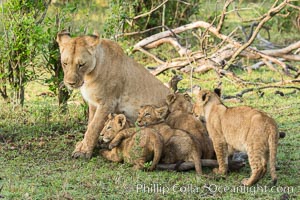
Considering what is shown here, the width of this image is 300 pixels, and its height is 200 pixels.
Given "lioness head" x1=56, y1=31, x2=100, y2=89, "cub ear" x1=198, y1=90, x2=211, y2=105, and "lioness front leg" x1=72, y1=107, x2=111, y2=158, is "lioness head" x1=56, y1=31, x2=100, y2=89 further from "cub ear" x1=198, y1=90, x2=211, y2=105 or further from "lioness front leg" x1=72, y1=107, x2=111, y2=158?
"cub ear" x1=198, y1=90, x2=211, y2=105

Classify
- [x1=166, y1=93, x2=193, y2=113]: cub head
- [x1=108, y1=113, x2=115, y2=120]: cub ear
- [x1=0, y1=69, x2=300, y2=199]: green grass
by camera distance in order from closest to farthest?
[x1=0, y1=69, x2=300, y2=199]: green grass → [x1=108, y1=113, x2=115, y2=120]: cub ear → [x1=166, y1=93, x2=193, y2=113]: cub head

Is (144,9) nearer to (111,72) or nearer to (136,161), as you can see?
(111,72)

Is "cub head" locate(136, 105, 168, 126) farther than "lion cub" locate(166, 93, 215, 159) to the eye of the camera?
Yes

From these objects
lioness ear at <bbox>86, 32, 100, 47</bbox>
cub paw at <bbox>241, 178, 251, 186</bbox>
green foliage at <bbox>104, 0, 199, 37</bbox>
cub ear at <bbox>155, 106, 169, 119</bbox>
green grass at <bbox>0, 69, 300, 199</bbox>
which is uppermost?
lioness ear at <bbox>86, 32, 100, 47</bbox>

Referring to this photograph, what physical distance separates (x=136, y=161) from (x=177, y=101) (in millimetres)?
1056

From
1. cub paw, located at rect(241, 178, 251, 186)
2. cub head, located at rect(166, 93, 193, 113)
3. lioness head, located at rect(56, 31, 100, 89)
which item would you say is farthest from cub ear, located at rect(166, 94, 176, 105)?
cub paw, located at rect(241, 178, 251, 186)

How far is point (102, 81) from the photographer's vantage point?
7.39 m

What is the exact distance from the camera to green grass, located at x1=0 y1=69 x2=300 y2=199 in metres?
A: 6.00

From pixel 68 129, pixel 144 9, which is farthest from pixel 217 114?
pixel 144 9

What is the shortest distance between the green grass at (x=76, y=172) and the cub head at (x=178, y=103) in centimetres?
86

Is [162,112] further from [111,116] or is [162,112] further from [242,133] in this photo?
[242,133]

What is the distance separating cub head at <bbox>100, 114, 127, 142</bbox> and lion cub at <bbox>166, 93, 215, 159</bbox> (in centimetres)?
47

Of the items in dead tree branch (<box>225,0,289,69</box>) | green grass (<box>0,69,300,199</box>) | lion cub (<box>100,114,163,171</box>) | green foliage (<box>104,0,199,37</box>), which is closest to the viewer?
green grass (<box>0,69,300,199</box>)

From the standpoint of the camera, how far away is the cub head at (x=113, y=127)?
7.16 meters
